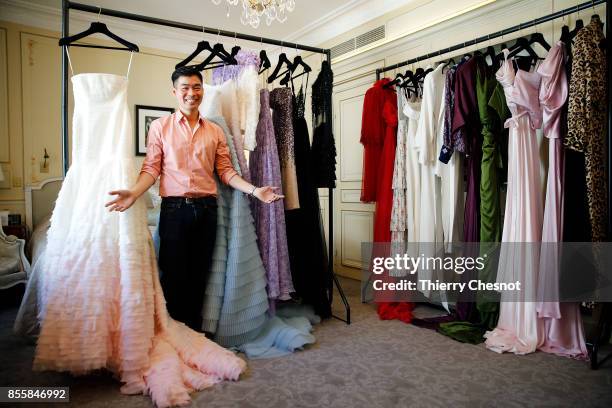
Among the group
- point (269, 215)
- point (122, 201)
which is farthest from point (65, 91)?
point (269, 215)

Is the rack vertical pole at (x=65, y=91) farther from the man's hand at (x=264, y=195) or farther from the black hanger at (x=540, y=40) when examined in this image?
the black hanger at (x=540, y=40)

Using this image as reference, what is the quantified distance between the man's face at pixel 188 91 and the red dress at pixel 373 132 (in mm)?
1527

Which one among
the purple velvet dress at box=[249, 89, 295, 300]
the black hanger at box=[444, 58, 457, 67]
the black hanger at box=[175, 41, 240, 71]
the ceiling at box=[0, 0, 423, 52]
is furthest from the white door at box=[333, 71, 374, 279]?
the black hanger at box=[175, 41, 240, 71]

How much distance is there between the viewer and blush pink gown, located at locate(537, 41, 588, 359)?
2160 millimetres

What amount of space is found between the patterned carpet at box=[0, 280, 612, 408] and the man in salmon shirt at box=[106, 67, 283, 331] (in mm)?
515

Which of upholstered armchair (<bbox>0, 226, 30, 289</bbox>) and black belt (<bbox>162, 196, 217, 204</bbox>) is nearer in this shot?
black belt (<bbox>162, 196, 217, 204</bbox>)

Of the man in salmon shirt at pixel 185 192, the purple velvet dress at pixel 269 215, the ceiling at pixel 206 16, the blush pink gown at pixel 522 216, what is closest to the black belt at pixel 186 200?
the man in salmon shirt at pixel 185 192

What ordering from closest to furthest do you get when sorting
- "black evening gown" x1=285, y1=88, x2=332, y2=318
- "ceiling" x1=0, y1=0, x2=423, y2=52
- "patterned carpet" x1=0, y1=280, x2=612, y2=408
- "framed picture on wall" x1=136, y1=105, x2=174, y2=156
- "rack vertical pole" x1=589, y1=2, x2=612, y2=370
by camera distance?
1. "patterned carpet" x1=0, y1=280, x2=612, y2=408
2. "rack vertical pole" x1=589, y1=2, x2=612, y2=370
3. "black evening gown" x1=285, y1=88, x2=332, y2=318
4. "ceiling" x1=0, y1=0, x2=423, y2=52
5. "framed picture on wall" x1=136, y1=105, x2=174, y2=156

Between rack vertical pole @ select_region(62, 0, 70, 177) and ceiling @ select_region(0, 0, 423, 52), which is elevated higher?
ceiling @ select_region(0, 0, 423, 52)

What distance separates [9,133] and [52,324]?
3.15m

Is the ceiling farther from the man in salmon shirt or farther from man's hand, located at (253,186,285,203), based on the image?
man's hand, located at (253,186,285,203)

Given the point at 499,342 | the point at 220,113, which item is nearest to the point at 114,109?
the point at 220,113

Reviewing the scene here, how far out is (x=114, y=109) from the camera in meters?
1.95

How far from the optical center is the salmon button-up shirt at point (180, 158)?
2.05m
